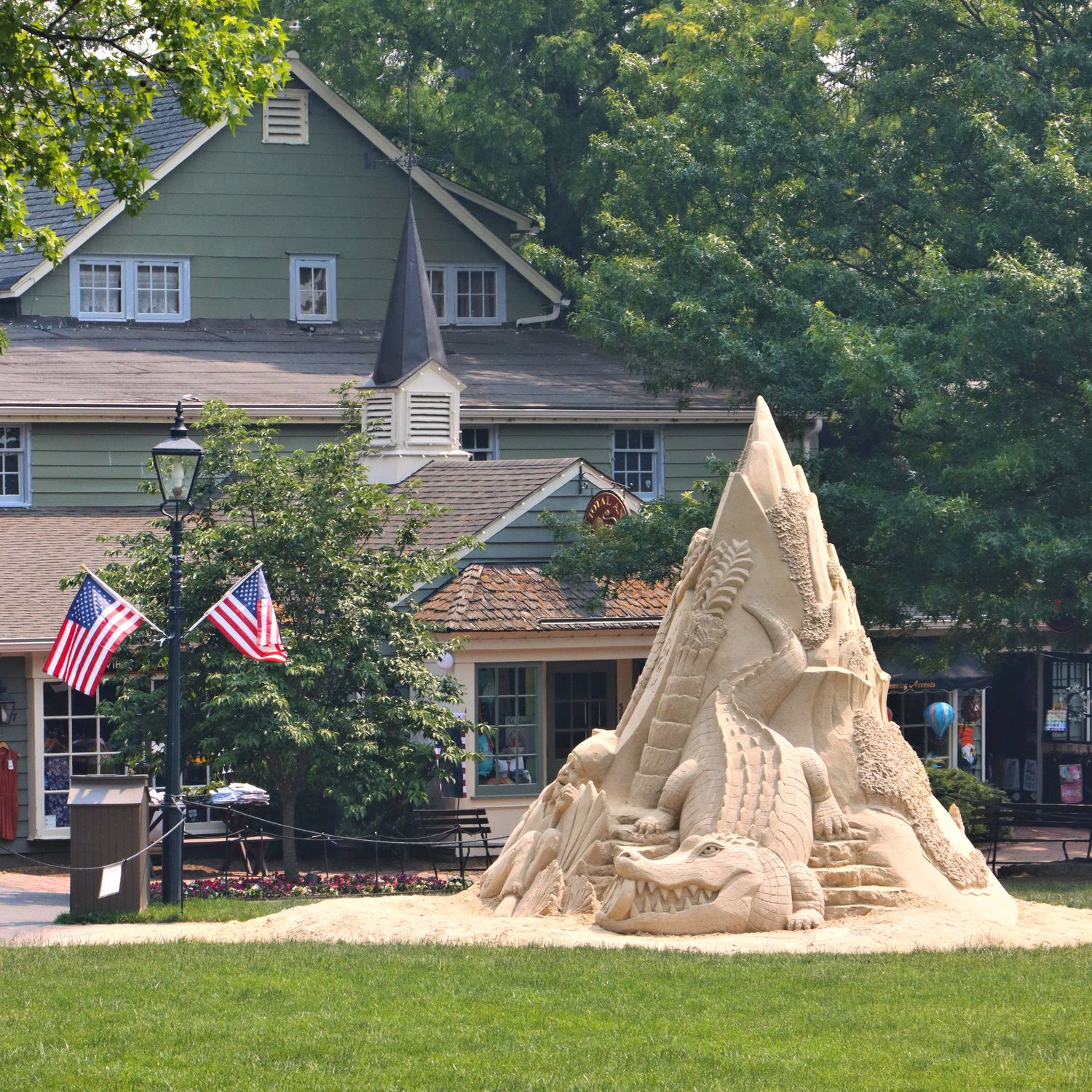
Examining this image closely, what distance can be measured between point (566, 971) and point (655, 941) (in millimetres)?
1425

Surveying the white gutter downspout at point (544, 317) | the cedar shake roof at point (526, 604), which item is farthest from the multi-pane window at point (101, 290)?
the cedar shake roof at point (526, 604)

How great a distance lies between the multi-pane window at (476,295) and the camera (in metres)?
31.6

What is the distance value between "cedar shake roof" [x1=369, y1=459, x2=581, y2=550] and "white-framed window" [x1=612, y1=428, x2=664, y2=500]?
12.1 ft

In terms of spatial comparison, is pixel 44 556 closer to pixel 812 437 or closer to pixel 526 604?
pixel 526 604

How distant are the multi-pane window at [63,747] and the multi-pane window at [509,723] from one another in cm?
421

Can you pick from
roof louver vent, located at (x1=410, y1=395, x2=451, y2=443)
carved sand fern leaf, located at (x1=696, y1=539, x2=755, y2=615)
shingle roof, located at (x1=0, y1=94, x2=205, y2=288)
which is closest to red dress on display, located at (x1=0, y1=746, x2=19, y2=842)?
roof louver vent, located at (x1=410, y1=395, x2=451, y2=443)

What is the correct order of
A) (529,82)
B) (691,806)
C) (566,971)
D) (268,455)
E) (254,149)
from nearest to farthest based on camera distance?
(566,971) < (691,806) < (268,455) < (254,149) < (529,82)

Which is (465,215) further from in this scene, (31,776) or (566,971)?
(566,971)

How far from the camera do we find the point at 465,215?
31.2m

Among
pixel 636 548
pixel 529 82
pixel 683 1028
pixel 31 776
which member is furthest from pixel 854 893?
pixel 529 82

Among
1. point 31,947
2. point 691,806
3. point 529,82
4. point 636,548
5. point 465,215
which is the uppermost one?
point 529,82

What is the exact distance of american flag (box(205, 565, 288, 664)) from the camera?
675 inches

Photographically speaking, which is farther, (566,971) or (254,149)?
(254,149)

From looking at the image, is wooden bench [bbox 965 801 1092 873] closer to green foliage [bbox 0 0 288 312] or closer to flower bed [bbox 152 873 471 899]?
flower bed [bbox 152 873 471 899]
